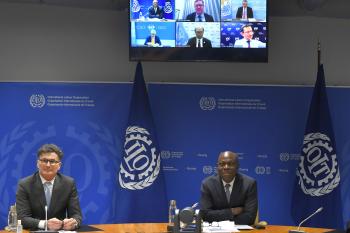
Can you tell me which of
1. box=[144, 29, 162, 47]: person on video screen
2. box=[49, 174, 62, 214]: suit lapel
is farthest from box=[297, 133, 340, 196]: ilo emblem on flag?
box=[49, 174, 62, 214]: suit lapel

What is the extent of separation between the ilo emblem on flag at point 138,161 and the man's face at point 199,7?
1399 mm

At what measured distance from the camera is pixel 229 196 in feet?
17.9

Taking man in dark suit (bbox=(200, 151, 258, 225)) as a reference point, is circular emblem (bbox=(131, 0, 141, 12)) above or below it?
above

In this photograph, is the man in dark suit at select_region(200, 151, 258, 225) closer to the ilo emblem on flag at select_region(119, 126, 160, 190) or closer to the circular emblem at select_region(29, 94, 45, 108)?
the ilo emblem on flag at select_region(119, 126, 160, 190)

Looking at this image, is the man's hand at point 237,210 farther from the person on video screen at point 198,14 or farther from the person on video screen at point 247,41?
the person on video screen at point 198,14

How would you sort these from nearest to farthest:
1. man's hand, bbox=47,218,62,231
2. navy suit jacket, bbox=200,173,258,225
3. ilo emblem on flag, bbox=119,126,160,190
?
man's hand, bbox=47,218,62,231
navy suit jacket, bbox=200,173,258,225
ilo emblem on flag, bbox=119,126,160,190

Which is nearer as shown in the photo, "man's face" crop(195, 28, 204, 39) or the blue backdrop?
"man's face" crop(195, 28, 204, 39)

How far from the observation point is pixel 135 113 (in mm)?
6434

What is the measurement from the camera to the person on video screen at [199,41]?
6262 mm

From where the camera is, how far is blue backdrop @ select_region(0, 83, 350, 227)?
6508mm

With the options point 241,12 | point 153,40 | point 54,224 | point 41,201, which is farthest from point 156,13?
point 54,224

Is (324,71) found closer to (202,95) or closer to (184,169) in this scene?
(202,95)

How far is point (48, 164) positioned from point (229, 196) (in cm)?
168

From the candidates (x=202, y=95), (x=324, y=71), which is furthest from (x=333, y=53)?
(x=202, y=95)
